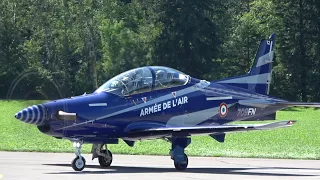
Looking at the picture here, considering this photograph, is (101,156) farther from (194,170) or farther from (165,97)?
(194,170)

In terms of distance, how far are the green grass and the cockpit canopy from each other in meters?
2.03

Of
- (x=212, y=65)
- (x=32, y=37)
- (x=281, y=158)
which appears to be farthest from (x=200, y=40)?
(x=281, y=158)

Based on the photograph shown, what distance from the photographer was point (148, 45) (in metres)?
70.3

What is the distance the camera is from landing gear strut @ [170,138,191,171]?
20.8 meters

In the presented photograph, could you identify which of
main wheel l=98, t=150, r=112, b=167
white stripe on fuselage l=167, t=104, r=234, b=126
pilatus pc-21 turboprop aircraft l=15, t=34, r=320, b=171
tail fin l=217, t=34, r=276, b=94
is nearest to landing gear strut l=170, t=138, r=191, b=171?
pilatus pc-21 turboprop aircraft l=15, t=34, r=320, b=171

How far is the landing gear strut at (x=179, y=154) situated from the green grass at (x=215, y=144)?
3.60 metres

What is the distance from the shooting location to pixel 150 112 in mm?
21672

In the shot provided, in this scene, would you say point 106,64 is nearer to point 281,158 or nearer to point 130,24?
point 130,24

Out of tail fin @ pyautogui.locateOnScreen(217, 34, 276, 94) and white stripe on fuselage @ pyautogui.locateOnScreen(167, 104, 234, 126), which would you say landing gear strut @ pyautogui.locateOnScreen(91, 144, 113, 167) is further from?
tail fin @ pyautogui.locateOnScreen(217, 34, 276, 94)

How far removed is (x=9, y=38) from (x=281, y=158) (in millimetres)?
52728

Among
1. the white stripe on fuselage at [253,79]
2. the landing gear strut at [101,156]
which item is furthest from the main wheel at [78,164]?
the white stripe on fuselage at [253,79]

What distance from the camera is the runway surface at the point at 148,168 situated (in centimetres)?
1889

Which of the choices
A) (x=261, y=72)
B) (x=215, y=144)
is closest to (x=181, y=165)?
(x=261, y=72)

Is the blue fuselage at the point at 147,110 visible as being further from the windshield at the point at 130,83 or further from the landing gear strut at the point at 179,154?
the landing gear strut at the point at 179,154
